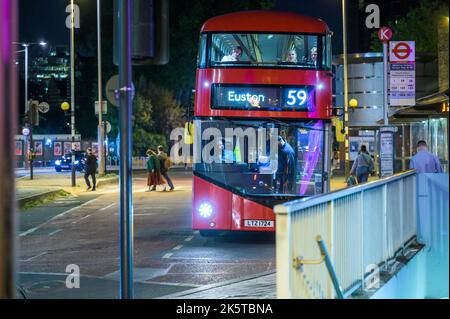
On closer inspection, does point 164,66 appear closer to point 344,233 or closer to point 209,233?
point 209,233

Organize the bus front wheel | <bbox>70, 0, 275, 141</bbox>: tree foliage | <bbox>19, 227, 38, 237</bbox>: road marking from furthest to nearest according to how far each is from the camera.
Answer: <bbox>70, 0, 275, 141</bbox>: tree foliage → <bbox>19, 227, 38, 237</bbox>: road marking → the bus front wheel

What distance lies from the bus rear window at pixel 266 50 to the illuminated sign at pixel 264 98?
1.47 ft

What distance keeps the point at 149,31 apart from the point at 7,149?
2.15 meters

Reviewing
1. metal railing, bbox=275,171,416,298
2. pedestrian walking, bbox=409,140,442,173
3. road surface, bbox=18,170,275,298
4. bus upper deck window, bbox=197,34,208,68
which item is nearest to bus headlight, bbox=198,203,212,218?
road surface, bbox=18,170,275,298

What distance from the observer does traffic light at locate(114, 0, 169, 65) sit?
279 inches

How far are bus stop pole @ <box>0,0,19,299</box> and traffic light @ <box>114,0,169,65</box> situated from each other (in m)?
1.58

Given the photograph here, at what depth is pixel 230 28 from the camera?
14445 millimetres

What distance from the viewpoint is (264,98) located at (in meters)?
13.9

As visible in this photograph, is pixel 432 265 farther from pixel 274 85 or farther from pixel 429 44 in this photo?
pixel 429 44

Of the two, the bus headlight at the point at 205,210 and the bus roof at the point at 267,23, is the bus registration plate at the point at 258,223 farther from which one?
the bus roof at the point at 267,23

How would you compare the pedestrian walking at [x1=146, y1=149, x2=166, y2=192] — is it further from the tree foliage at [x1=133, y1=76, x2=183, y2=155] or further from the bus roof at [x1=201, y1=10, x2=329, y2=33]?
the tree foliage at [x1=133, y1=76, x2=183, y2=155]

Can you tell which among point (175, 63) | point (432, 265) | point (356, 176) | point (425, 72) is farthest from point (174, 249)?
point (175, 63)

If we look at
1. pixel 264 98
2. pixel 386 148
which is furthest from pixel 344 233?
pixel 386 148

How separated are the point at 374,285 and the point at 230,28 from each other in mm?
7643
